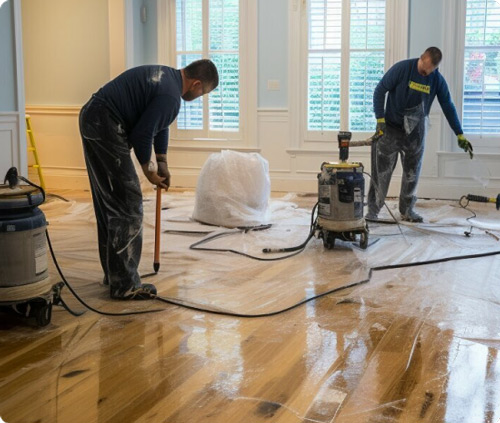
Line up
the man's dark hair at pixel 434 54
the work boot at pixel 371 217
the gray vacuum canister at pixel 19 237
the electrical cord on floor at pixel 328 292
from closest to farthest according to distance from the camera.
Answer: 1. the gray vacuum canister at pixel 19 237
2. the electrical cord on floor at pixel 328 292
3. the man's dark hair at pixel 434 54
4. the work boot at pixel 371 217

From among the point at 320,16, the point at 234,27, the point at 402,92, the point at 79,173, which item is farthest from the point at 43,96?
the point at 402,92

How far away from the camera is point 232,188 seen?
5.73 metres

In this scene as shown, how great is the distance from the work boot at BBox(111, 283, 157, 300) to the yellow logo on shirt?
120 inches

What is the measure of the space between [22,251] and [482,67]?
5500 mm

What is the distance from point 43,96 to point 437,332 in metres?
6.33

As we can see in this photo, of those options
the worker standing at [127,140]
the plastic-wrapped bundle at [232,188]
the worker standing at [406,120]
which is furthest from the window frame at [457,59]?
the worker standing at [127,140]

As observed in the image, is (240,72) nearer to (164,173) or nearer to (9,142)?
(9,142)

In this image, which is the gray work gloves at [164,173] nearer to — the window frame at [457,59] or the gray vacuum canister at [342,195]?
the gray vacuum canister at [342,195]

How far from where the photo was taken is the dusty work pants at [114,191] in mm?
3496

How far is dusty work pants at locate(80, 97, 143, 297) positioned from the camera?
3496mm

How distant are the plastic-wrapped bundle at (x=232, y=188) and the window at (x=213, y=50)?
93.8 inches

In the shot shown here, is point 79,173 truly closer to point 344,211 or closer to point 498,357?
point 344,211

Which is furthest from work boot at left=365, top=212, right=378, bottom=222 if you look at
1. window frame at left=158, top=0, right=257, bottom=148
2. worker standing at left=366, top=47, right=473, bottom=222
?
window frame at left=158, top=0, right=257, bottom=148

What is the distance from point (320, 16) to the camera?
7.63 metres
